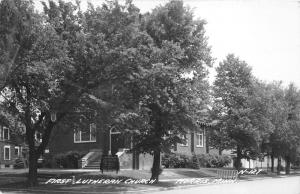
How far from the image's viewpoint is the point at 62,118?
2562 centimetres

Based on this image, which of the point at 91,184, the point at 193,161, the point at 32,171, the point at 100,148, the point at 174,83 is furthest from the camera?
the point at 193,161

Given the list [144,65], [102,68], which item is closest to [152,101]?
[144,65]

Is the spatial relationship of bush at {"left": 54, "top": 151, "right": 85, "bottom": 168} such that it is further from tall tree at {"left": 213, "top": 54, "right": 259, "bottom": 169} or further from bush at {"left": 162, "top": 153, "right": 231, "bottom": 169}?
tall tree at {"left": 213, "top": 54, "right": 259, "bottom": 169}

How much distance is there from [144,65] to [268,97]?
19.2 metres

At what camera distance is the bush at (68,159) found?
37875 mm

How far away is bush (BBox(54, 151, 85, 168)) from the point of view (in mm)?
37875

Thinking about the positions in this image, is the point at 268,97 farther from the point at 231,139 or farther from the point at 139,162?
the point at 139,162

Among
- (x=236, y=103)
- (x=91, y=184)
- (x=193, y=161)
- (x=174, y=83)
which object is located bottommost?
(x=193, y=161)

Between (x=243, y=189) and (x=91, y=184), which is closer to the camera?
(x=243, y=189)

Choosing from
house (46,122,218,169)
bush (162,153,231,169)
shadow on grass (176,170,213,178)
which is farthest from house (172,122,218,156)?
shadow on grass (176,170,213,178)

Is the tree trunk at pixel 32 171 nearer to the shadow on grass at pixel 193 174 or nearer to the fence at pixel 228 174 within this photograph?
the shadow on grass at pixel 193 174

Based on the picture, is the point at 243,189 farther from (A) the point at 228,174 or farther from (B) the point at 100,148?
(B) the point at 100,148

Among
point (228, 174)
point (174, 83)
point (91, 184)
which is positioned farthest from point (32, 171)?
point (228, 174)

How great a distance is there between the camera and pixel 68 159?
38094mm
